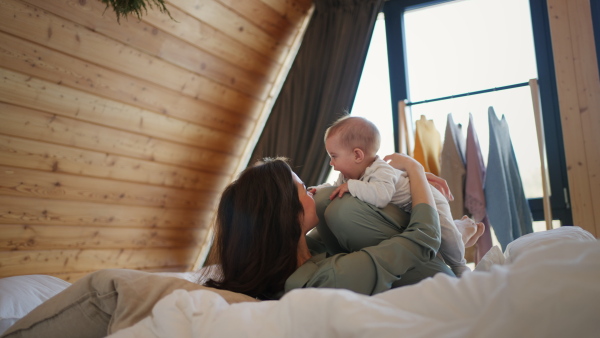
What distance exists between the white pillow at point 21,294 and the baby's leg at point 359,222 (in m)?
1.25

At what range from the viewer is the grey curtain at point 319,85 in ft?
11.4

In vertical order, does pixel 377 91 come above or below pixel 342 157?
above

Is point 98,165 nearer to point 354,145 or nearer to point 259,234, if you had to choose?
point 354,145

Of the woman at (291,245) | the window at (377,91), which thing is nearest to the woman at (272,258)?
the woman at (291,245)

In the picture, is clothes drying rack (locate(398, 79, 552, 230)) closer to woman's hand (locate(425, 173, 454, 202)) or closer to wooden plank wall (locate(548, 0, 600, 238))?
wooden plank wall (locate(548, 0, 600, 238))

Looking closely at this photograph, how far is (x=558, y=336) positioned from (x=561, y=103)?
2.73m

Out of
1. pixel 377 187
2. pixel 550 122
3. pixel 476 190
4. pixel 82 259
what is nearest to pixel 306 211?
pixel 377 187

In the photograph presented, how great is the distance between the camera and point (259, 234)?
4.82ft

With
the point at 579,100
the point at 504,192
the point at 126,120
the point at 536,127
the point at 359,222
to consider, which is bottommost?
the point at 504,192

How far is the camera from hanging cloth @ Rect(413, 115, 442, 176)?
10.5 feet

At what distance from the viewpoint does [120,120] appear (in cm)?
291

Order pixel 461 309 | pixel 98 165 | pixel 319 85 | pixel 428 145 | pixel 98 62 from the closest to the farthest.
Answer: pixel 461 309 → pixel 98 62 → pixel 98 165 → pixel 428 145 → pixel 319 85

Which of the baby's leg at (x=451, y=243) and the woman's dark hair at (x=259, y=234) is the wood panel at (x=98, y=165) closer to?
the woman's dark hair at (x=259, y=234)

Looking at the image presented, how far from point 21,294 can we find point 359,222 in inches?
58.2
